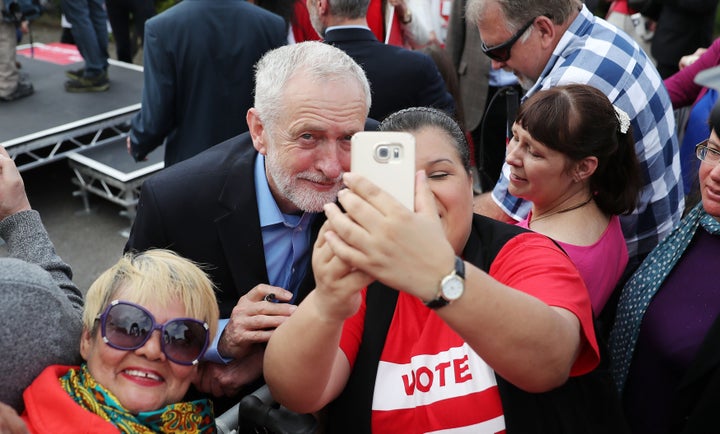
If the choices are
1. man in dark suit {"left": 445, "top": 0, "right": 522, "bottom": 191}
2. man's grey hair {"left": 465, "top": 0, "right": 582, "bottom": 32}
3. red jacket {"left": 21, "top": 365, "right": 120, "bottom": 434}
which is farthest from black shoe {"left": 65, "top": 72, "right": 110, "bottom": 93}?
red jacket {"left": 21, "top": 365, "right": 120, "bottom": 434}

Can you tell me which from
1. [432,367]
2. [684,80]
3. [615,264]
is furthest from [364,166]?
[684,80]

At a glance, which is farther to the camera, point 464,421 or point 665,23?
point 665,23

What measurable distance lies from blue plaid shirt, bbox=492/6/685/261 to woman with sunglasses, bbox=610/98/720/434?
52 cm

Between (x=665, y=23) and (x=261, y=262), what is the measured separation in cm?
413

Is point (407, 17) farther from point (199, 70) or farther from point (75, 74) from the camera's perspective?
point (75, 74)

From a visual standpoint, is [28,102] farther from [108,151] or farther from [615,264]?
[615,264]

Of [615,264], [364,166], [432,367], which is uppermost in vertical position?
[364,166]

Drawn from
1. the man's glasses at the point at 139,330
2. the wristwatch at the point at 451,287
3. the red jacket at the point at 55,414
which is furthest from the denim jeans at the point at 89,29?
the wristwatch at the point at 451,287

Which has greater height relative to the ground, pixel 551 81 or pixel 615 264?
pixel 551 81

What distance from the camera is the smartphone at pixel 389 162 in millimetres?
1164

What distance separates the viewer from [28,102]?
5.87 m

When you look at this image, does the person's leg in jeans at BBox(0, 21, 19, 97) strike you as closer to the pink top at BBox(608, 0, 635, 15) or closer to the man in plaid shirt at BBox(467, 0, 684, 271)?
the man in plaid shirt at BBox(467, 0, 684, 271)

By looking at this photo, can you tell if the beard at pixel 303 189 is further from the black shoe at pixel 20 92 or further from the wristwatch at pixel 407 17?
the black shoe at pixel 20 92

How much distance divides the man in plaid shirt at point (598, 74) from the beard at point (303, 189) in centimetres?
92
